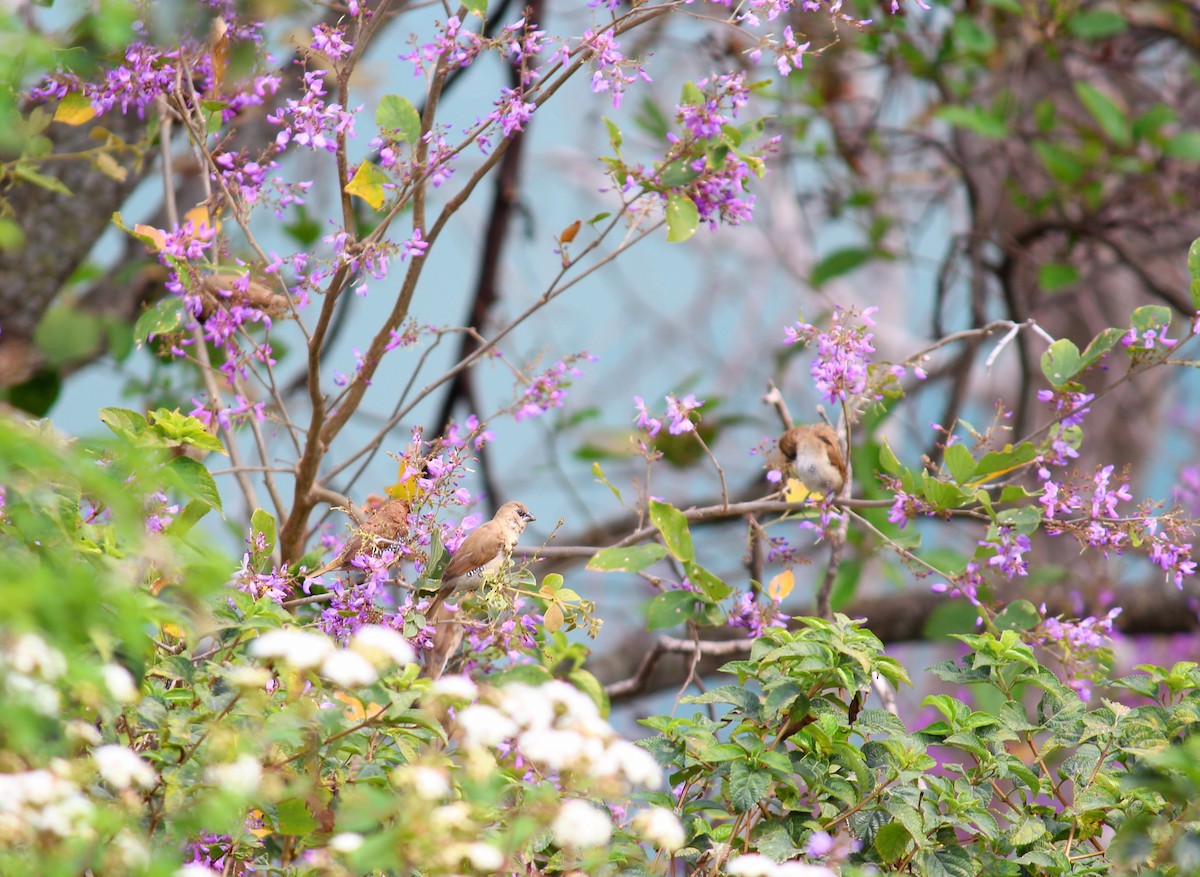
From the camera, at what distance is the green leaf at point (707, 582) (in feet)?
6.66

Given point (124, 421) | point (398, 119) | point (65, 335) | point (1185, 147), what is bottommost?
point (124, 421)

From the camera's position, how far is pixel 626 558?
2.06m

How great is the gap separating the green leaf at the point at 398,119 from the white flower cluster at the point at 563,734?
1.02 meters

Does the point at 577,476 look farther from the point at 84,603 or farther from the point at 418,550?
the point at 84,603

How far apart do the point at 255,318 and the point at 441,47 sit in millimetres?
523

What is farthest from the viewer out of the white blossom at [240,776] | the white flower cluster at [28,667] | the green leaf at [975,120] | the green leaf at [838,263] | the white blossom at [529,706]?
the green leaf at [838,263]

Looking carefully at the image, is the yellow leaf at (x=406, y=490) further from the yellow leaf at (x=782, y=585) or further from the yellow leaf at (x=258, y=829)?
the yellow leaf at (x=782, y=585)

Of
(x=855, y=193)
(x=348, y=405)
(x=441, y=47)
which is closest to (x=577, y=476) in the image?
(x=855, y=193)

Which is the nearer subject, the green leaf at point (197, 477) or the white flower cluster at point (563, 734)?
the white flower cluster at point (563, 734)

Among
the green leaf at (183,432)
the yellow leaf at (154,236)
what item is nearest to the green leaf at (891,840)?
the green leaf at (183,432)

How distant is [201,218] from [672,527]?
102 centimetres

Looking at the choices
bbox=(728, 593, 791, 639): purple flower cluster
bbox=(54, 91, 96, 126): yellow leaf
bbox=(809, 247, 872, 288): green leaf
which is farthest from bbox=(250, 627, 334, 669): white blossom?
bbox=(809, 247, 872, 288): green leaf

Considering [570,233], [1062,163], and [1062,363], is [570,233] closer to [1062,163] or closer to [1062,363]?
[1062,363]

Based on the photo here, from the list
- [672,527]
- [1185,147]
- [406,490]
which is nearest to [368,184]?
[406,490]
